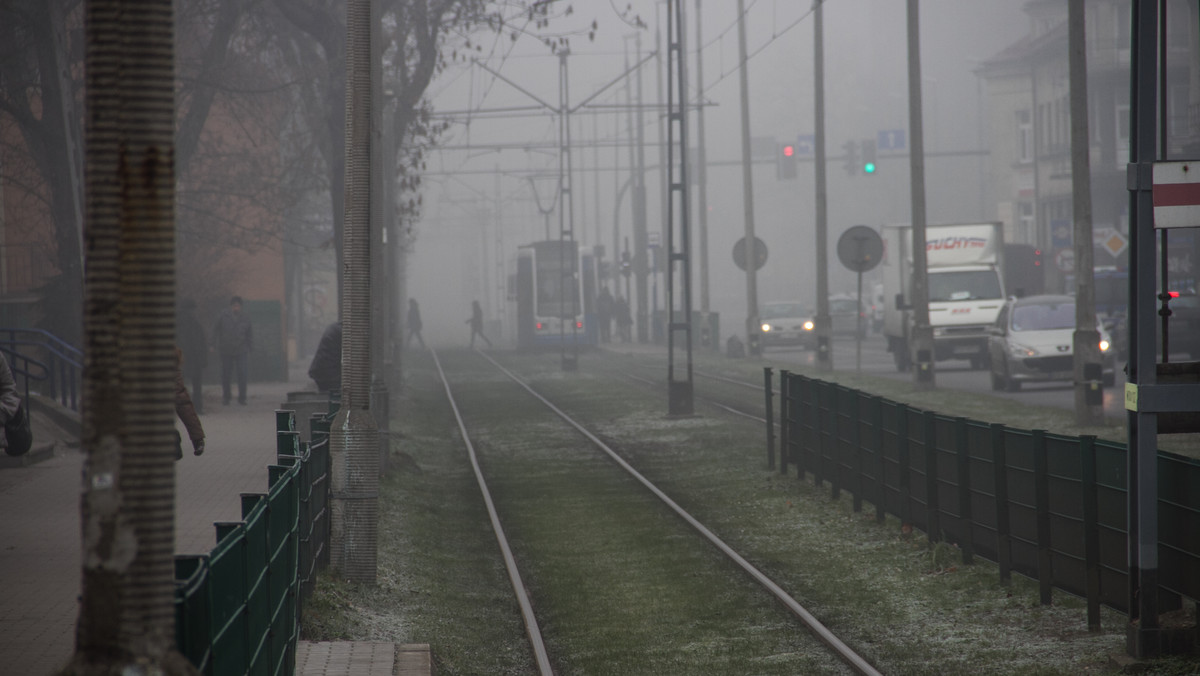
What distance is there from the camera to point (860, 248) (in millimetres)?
24422

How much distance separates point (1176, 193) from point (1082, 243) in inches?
456

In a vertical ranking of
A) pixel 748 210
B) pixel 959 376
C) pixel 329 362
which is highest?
pixel 748 210

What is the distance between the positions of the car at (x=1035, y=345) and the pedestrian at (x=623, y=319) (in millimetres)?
30682

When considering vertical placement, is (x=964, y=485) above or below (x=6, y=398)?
below

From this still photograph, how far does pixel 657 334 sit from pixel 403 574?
42170 mm

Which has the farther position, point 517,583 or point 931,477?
point 931,477

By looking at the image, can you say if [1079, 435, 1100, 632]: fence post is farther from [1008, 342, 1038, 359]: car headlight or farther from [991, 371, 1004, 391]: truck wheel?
[991, 371, 1004, 391]: truck wheel

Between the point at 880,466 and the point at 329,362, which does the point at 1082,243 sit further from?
the point at 329,362

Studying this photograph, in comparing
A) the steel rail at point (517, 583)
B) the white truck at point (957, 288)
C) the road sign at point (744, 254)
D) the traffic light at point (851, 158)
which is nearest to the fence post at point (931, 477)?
the steel rail at point (517, 583)

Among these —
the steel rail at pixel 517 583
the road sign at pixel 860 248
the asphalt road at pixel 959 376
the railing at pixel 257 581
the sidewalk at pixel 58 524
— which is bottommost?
the steel rail at pixel 517 583

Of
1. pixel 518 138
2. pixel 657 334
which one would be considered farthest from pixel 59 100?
pixel 518 138

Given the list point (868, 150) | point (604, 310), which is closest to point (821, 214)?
point (868, 150)

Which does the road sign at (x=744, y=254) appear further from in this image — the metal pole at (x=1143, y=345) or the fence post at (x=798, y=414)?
the metal pole at (x=1143, y=345)

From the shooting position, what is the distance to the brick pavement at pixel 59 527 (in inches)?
273
